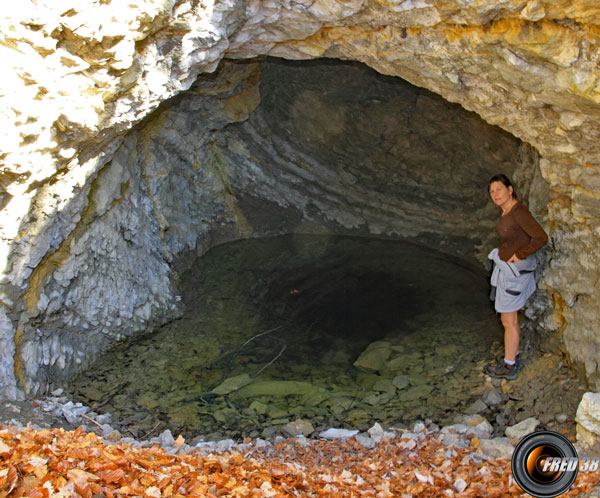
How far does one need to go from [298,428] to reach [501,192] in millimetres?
2128

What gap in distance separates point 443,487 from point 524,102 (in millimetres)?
2391

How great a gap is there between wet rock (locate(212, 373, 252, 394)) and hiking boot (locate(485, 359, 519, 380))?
1.85m

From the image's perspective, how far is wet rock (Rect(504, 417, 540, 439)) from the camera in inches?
132

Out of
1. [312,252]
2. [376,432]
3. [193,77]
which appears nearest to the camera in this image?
[376,432]

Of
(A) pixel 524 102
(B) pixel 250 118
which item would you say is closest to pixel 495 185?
(A) pixel 524 102

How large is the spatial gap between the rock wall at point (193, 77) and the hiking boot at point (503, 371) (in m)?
0.44

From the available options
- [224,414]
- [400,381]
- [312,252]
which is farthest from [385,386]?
[312,252]

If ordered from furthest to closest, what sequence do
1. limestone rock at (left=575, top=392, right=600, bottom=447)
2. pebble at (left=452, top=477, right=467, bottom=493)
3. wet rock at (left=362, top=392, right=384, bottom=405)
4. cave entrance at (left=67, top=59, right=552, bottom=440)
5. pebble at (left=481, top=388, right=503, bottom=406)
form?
cave entrance at (left=67, top=59, right=552, bottom=440), wet rock at (left=362, top=392, right=384, bottom=405), pebble at (left=481, top=388, right=503, bottom=406), limestone rock at (left=575, top=392, right=600, bottom=447), pebble at (left=452, top=477, right=467, bottom=493)

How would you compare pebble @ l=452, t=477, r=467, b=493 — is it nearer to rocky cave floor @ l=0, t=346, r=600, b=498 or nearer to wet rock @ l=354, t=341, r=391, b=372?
rocky cave floor @ l=0, t=346, r=600, b=498

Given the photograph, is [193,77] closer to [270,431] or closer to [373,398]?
[270,431]

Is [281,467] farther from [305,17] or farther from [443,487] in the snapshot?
[305,17]

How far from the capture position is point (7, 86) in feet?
9.29

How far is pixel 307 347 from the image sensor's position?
4.78 metres

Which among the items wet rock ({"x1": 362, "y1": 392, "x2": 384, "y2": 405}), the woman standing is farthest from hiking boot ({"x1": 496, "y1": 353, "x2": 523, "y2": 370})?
wet rock ({"x1": 362, "y1": 392, "x2": 384, "y2": 405})
